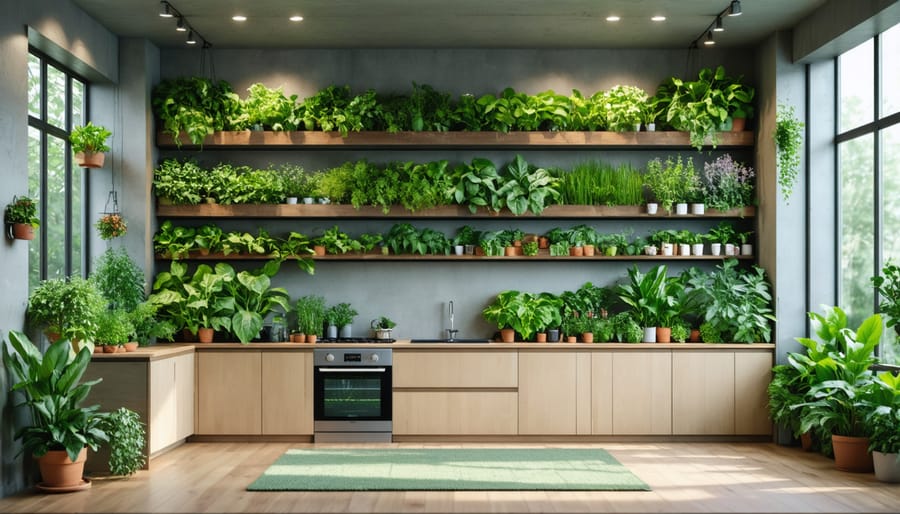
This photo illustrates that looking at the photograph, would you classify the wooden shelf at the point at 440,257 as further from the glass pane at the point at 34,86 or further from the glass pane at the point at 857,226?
the glass pane at the point at 34,86

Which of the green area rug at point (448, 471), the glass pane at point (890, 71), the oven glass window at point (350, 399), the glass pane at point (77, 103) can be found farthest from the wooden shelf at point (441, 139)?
the green area rug at point (448, 471)

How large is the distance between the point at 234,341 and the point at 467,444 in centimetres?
223

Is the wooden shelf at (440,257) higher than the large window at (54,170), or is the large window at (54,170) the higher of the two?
the large window at (54,170)

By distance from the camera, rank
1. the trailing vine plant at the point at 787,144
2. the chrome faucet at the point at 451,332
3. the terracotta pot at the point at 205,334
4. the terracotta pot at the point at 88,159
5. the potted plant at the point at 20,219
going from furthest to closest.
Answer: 1. the chrome faucet at the point at 451,332
2. the terracotta pot at the point at 205,334
3. the trailing vine plant at the point at 787,144
4. the terracotta pot at the point at 88,159
5. the potted plant at the point at 20,219

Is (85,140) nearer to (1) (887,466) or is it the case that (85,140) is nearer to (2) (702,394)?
(2) (702,394)

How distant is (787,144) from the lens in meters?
7.74

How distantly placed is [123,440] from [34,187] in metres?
2.06

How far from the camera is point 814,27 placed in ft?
24.2

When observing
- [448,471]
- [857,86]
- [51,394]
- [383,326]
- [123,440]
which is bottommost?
[448,471]

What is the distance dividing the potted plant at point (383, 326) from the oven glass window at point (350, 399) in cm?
44

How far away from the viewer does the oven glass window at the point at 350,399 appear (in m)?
7.87

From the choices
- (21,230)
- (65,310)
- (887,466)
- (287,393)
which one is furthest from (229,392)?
(887,466)

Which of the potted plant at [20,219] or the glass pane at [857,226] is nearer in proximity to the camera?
the potted plant at [20,219]

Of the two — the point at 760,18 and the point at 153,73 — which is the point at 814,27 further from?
the point at 153,73
